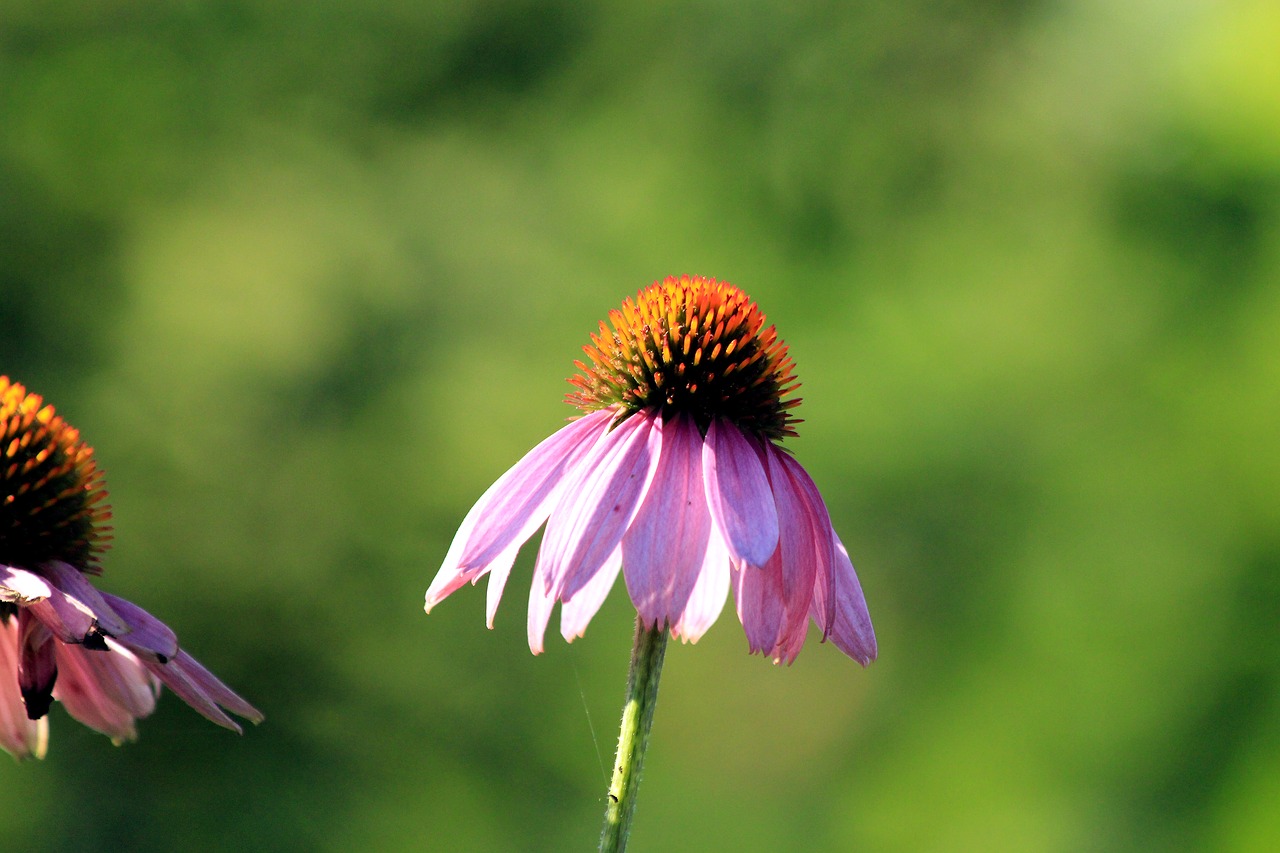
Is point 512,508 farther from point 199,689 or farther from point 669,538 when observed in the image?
point 199,689

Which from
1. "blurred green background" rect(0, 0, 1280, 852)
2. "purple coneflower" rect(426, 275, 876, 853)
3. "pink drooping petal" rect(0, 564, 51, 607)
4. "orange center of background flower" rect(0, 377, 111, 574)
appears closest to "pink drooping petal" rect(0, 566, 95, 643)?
"pink drooping petal" rect(0, 564, 51, 607)

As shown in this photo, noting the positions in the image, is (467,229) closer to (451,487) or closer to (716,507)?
(451,487)

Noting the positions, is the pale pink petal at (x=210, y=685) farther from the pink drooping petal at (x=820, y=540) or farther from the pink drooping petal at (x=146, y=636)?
the pink drooping petal at (x=820, y=540)

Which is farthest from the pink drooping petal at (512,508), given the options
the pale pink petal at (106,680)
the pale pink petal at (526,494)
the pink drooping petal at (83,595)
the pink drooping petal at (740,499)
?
the pale pink petal at (106,680)

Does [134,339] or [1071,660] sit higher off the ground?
[134,339]

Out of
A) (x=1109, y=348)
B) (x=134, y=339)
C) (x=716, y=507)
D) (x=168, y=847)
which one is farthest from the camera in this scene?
(x=134, y=339)

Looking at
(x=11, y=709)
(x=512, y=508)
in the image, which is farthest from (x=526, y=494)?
(x=11, y=709)

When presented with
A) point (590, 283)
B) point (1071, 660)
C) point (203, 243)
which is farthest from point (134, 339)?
point (1071, 660)
